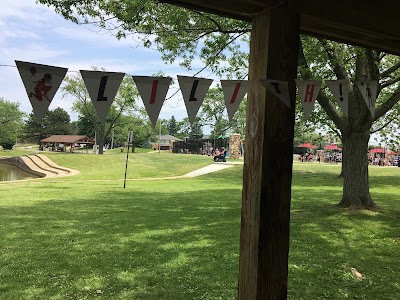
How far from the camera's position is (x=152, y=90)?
→ 2779 mm

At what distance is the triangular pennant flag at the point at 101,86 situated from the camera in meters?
2.58

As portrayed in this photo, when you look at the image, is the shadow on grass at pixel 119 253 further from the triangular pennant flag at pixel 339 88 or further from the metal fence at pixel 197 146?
the metal fence at pixel 197 146

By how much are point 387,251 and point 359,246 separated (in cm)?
39

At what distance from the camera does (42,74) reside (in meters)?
2.43

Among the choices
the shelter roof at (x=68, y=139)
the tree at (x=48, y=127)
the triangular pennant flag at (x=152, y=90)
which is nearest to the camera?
the triangular pennant flag at (x=152, y=90)

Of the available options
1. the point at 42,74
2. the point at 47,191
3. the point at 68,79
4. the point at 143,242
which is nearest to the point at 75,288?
the point at 143,242

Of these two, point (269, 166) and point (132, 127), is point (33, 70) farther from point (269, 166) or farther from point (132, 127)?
point (132, 127)

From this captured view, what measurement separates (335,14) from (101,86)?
173cm

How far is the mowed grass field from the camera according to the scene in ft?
12.1

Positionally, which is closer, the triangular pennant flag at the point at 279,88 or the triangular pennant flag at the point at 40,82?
the triangular pennant flag at the point at 279,88

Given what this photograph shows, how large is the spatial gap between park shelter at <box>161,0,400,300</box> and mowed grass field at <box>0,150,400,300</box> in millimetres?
1527

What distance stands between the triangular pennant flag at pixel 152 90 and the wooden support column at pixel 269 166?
0.80 m

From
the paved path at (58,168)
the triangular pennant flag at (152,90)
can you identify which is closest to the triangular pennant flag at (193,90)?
the triangular pennant flag at (152,90)

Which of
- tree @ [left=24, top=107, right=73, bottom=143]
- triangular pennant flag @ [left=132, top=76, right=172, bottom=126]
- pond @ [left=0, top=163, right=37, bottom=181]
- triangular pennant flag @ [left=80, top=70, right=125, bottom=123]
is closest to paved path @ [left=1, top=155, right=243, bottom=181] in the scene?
pond @ [left=0, top=163, right=37, bottom=181]
